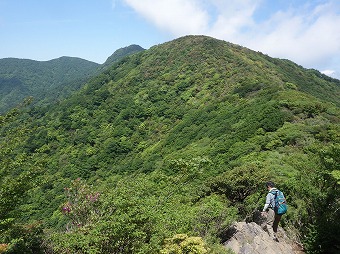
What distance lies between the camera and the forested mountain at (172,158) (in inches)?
402

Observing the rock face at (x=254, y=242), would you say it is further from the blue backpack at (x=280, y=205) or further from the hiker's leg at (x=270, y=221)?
the blue backpack at (x=280, y=205)

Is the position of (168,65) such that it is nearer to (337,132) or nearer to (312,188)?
(337,132)

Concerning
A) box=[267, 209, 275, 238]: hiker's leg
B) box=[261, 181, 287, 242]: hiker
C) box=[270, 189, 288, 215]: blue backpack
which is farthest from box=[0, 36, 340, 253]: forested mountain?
box=[270, 189, 288, 215]: blue backpack

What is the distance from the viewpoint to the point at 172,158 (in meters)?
34.1

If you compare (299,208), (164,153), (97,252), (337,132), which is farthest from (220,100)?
(97,252)

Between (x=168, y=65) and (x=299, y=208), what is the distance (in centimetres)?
6173

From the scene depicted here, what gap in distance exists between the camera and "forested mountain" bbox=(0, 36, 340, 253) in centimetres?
1021

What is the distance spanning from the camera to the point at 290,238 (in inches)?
456

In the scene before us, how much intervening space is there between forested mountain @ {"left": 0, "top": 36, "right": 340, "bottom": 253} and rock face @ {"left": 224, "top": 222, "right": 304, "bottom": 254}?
47 cm

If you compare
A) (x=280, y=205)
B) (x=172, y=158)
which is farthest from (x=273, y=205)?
(x=172, y=158)

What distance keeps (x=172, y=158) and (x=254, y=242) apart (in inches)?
954

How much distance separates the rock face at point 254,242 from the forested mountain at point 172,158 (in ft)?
1.56

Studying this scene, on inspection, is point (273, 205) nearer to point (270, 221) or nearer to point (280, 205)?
point (280, 205)

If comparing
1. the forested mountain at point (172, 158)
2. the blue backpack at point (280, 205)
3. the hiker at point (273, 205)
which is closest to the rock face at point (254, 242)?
the hiker at point (273, 205)
